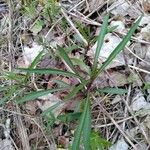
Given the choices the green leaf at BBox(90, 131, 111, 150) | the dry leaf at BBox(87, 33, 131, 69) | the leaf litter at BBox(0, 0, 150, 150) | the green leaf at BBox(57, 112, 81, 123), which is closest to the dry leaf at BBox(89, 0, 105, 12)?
the leaf litter at BBox(0, 0, 150, 150)

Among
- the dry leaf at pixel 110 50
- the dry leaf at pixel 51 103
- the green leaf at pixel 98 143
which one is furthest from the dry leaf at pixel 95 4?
the green leaf at pixel 98 143

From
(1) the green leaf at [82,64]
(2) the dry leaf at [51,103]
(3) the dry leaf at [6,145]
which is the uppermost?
(1) the green leaf at [82,64]

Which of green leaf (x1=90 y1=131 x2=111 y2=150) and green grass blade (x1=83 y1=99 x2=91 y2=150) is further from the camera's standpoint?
green leaf (x1=90 y1=131 x2=111 y2=150)

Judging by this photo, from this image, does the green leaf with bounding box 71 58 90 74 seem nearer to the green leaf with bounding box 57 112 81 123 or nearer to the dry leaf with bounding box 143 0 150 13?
the green leaf with bounding box 57 112 81 123

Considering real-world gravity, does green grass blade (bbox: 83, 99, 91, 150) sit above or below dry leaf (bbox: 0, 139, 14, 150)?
above

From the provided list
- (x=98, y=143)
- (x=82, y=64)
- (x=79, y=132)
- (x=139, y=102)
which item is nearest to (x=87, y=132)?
(x=79, y=132)

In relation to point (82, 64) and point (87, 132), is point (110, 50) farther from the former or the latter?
point (87, 132)

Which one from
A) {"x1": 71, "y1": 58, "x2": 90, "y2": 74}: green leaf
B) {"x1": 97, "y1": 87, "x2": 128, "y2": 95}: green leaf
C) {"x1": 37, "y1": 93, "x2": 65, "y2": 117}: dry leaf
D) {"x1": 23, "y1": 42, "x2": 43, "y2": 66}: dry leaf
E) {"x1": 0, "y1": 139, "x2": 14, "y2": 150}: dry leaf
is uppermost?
{"x1": 23, "y1": 42, "x2": 43, "y2": 66}: dry leaf

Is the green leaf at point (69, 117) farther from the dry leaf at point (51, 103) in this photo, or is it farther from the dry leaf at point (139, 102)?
the dry leaf at point (139, 102)

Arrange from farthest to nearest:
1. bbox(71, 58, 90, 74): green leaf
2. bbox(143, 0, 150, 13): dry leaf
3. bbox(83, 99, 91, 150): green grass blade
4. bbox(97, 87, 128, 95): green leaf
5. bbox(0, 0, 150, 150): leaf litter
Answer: bbox(143, 0, 150, 13): dry leaf → bbox(71, 58, 90, 74): green leaf → bbox(0, 0, 150, 150): leaf litter → bbox(97, 87, 128, 95): green leaf → bbox(83, 99, 91, 150): green grass blade

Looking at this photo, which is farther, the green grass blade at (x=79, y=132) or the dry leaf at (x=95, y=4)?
the dry leaf at (x=95, y=4)

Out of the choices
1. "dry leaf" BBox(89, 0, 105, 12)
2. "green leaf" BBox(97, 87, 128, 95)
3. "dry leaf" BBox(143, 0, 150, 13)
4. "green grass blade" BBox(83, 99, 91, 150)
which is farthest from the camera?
"dry leaf" BBox(89, 0, 105, 12)
